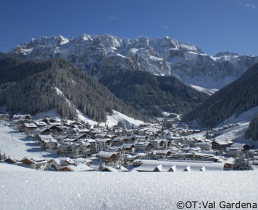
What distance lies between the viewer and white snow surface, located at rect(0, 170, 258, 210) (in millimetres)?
12594

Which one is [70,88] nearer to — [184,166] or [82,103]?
[82,103]

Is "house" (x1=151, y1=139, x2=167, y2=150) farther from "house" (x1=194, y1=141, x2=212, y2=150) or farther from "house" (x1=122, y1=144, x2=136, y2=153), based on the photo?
"house" (x1=194, y1=141, x2=212, y2=150)

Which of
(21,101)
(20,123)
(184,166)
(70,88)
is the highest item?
(70,88)

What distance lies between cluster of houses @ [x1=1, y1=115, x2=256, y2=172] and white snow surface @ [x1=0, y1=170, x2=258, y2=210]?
27446mm

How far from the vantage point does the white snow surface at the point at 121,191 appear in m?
12.6

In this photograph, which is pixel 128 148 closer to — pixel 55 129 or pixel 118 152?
pixel 118 152

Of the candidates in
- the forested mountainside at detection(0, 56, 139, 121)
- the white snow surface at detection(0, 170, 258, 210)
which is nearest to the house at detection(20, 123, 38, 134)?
the forested mountainside at detection(0, 56, 139, 121)

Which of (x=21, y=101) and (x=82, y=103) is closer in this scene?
(x=21, y=101)

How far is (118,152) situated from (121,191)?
194ft

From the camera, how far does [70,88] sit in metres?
169

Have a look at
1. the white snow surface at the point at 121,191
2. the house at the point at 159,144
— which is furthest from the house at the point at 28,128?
the white snow surface at the point at 121,191

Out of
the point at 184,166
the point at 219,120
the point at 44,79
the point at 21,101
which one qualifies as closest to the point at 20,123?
the point at 21,101

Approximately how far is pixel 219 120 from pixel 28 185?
14623 cm

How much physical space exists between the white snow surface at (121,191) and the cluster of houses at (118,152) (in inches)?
1081
